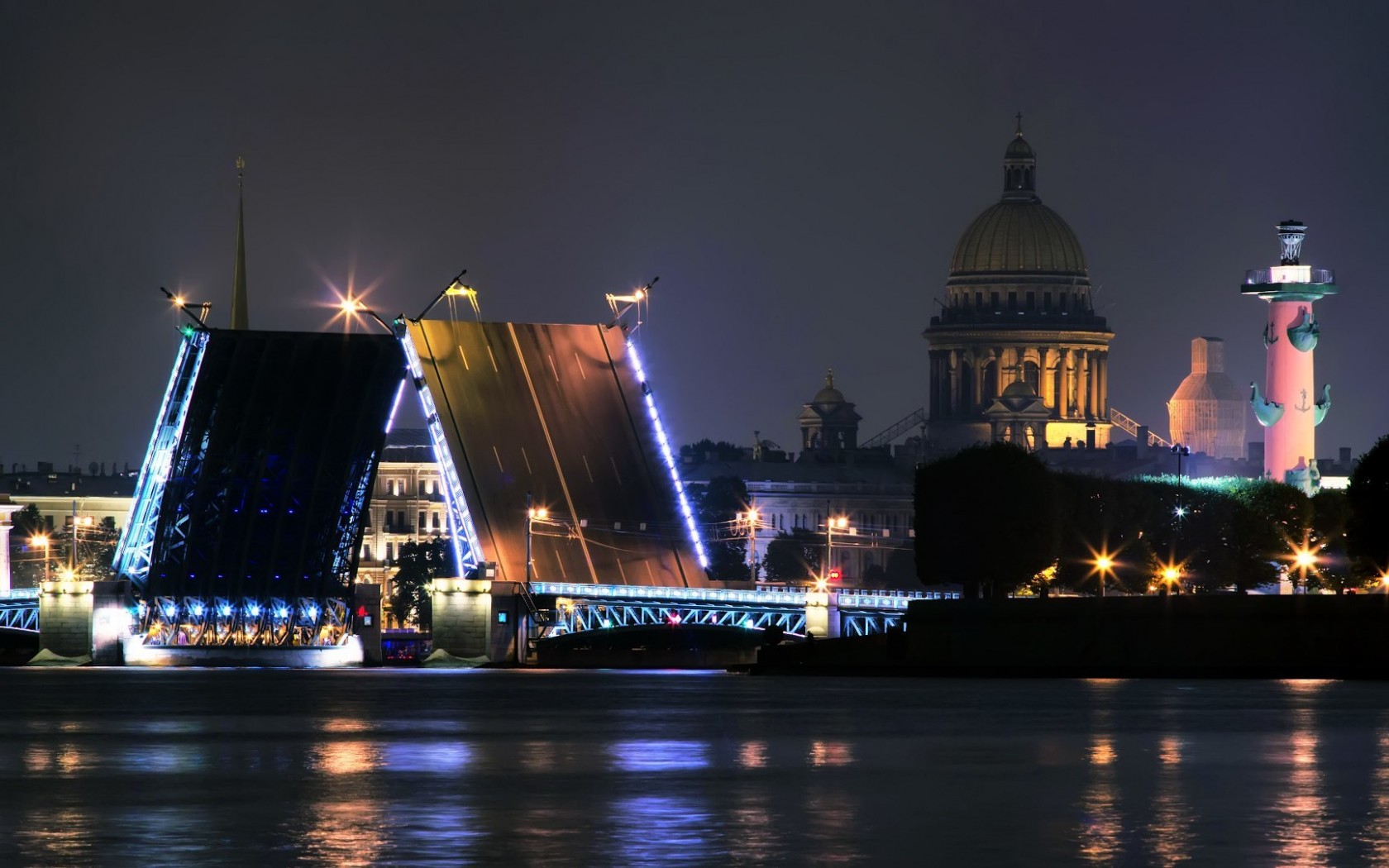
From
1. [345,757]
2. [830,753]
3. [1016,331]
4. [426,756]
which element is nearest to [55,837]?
[345,757]

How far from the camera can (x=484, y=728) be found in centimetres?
3984

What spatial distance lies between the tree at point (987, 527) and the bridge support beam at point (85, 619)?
18.1m

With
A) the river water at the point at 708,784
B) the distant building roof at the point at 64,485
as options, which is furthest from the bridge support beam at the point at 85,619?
the distant building roof at the point at 64,485

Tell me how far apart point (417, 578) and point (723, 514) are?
21.4 m

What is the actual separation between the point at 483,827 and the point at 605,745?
1118cm

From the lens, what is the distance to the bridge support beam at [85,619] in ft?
261

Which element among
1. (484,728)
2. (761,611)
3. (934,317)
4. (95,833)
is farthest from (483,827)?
(934,317)

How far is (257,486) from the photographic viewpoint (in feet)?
237

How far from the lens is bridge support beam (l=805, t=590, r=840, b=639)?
80.1 meters

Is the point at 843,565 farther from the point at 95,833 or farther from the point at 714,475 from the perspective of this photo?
the point at 95,833

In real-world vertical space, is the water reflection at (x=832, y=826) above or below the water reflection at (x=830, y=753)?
below

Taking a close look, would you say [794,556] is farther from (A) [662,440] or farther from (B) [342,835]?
(B) [342,835]

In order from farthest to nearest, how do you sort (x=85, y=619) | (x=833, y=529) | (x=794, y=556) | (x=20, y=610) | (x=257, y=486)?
(x=794, y=556) < (x=833, y=529) < (x=20, y=610) < (x=85, y=619) < (x=257, y=486)

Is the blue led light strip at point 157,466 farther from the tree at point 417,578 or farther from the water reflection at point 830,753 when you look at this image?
the tree at point 417,578
